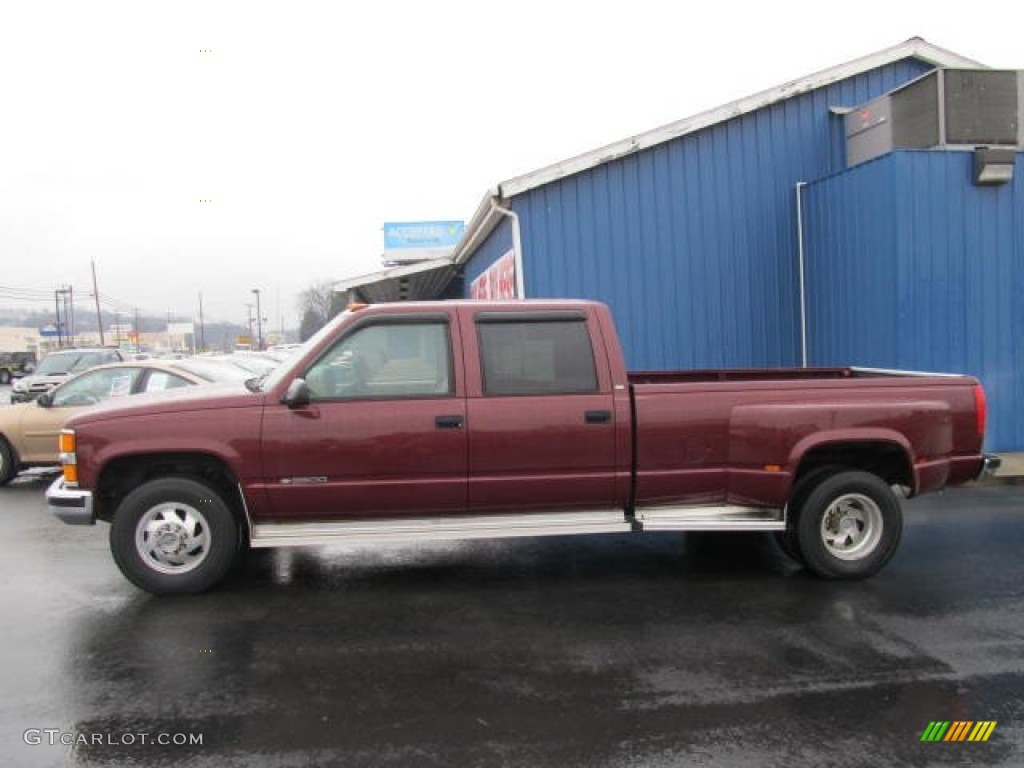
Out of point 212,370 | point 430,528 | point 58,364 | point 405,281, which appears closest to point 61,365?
point 58,364

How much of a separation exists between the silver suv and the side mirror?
1758 centimetres

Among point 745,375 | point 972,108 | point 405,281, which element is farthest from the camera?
point 405,281

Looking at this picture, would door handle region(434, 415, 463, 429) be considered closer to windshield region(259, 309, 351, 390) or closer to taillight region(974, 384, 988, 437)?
windshield region(259, 309, 351, 390)

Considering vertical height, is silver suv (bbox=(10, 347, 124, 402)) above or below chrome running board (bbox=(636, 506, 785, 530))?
above

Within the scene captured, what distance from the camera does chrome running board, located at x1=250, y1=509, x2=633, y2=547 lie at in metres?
5.15

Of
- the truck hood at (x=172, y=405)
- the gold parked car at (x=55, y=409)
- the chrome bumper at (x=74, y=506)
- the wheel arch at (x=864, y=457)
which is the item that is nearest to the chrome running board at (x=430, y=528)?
the truck hood at (x=172, y=405)

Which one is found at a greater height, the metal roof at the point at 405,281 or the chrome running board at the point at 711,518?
the metal roof at the point at 405,281

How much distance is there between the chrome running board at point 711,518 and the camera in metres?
5.36

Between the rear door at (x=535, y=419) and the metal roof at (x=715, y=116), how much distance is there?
5.64 m

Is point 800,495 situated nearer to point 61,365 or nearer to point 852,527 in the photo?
point 852,527

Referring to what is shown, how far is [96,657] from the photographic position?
4383 mm

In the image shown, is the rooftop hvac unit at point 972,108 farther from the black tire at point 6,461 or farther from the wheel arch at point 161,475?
the black tire at point 6,461

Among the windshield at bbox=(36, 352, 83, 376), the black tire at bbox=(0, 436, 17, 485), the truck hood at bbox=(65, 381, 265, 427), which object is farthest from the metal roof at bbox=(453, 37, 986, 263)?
the windshield at bbox=(36, 352, 83, 376)

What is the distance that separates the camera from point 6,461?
9930 millimetres
